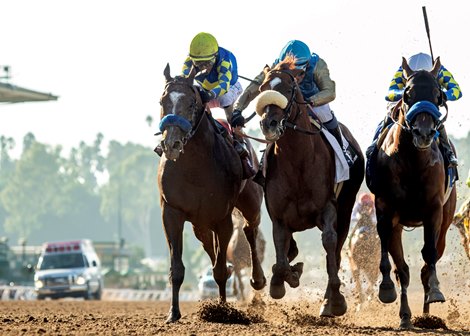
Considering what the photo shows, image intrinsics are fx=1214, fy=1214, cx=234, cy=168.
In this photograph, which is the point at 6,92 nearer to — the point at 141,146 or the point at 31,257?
the point at 31,257

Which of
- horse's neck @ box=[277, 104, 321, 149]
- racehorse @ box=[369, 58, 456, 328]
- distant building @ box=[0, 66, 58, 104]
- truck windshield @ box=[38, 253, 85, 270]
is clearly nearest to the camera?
racehorse @ box=[369, 58, 456, 328]

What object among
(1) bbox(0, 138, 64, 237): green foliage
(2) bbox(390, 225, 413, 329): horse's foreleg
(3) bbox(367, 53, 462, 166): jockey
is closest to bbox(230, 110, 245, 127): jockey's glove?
(3) bbox(367, 53, 462, 166): jockey

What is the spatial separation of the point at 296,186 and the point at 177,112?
1.46m

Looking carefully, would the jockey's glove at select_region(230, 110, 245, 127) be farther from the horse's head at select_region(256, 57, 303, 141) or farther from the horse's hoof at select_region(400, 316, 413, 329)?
the horse's hoof at select_region(400, 316, 413, 329)

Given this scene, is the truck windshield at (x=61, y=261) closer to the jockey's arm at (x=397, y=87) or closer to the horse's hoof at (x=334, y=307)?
the jockey's arm at (x=397, y=87)

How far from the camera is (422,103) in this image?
1165 cm

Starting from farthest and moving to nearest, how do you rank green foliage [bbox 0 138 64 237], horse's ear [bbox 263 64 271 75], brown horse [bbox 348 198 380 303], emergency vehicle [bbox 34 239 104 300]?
green foliage [bbox 0 138 64 237], emergency vehicle [bbox 34 239 104 300], brown horse [bbox 348 198 380 303], horse's ear [bbox 263 64 271 75]

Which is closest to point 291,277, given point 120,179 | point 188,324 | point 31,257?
point 188,324

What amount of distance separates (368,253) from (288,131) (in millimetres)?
7714

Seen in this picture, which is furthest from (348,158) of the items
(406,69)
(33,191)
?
(33,191)

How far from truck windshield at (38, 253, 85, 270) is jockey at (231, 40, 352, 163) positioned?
21.8 metres

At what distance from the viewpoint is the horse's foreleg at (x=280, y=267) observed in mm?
12438

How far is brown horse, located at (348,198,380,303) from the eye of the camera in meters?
19.6

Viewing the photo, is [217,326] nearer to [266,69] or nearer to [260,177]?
[260,177]
